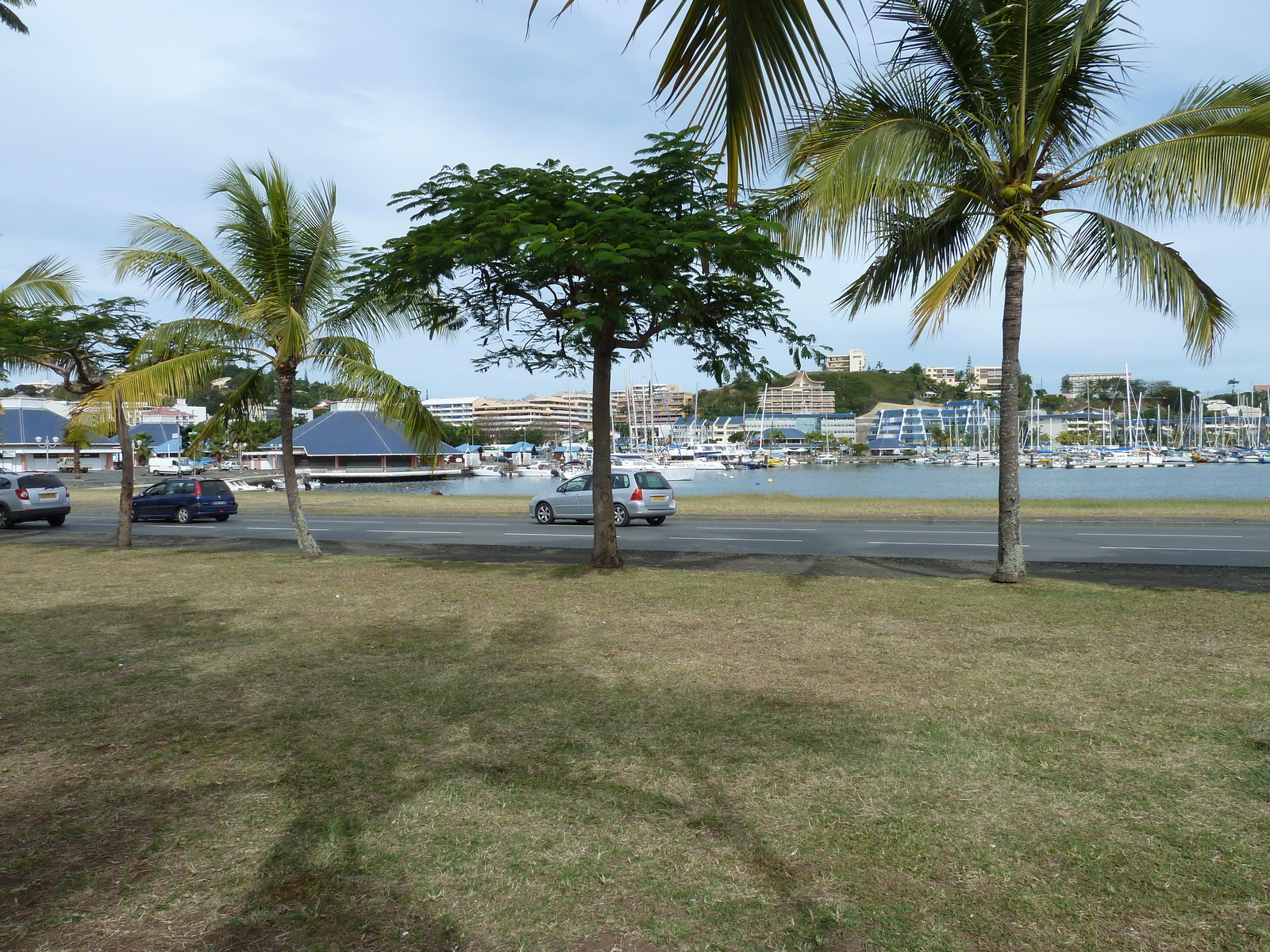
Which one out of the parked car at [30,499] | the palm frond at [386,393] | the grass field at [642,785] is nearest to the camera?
the grass field at [642,785]

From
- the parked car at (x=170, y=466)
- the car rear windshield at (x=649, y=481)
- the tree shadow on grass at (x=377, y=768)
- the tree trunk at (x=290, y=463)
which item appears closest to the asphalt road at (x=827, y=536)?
the car rear windshield at (x=649, y=481)

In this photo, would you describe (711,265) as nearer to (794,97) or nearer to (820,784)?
(820,784)

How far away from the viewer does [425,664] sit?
7.25 metres

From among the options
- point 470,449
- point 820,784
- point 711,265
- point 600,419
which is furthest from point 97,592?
point 470,449

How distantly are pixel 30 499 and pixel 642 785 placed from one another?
93.0 ft

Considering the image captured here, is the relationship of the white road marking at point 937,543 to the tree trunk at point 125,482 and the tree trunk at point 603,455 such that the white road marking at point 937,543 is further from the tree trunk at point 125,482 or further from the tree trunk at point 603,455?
the tree trunk at point 125,482

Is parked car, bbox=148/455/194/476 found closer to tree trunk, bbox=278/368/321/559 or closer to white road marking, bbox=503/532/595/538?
white road marking, bbox=503/532/595/538

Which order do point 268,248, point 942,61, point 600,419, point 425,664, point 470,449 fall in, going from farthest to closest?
point 470,449
point 268,248
point 600,419
point 942,61
point 425,664

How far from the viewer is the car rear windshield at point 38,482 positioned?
2605 centimetres

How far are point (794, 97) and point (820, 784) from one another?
3.55m

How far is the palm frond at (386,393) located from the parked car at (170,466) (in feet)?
233

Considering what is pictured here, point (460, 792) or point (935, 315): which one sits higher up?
point (935, 315)

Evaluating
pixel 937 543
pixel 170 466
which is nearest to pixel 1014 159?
pixel 937 543

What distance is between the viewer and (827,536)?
19828 mm
